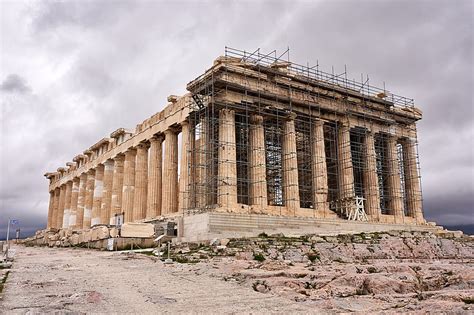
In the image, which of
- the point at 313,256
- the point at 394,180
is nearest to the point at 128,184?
the point at 394,180

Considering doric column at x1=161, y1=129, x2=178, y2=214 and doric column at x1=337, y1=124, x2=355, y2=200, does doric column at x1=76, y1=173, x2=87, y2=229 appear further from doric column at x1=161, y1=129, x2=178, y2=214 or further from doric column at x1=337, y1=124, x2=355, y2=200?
doric column at x1=337, y1=124, x2=355, y2=200

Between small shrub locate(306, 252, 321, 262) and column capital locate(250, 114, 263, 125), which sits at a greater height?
column capital locate(250, 114, 263, 125)

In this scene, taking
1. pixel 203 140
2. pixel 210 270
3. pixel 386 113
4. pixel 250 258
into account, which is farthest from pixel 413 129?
pixel 210 270

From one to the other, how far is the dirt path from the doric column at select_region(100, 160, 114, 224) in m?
29.0

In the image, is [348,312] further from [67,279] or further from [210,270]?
[67,279]

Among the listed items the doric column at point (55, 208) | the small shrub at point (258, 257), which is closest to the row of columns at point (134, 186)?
the doric column at point (55, 208)

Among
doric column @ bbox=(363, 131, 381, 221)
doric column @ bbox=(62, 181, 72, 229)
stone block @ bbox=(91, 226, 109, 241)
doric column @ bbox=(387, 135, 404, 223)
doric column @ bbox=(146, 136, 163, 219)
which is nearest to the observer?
stone block @ bbox=(91, 226, 109, 241)

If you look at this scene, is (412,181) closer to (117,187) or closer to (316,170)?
(316,170)

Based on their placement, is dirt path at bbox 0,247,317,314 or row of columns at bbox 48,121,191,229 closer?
dirt path at bbox 0,247,317,314

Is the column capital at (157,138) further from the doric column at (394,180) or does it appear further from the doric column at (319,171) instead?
the doric column at (394,180)

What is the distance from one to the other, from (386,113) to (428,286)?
3203 cm

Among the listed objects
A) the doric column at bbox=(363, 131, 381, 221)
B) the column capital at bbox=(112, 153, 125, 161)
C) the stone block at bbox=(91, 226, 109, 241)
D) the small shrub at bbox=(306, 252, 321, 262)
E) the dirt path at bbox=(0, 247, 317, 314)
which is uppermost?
the column capital at bbox=(112, 153, 125, 161)

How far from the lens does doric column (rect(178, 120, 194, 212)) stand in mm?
33000

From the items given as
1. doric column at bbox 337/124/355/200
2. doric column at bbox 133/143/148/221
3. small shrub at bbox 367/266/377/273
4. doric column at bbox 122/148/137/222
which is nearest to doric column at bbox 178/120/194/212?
doric column at bbox 133/143/148/221
